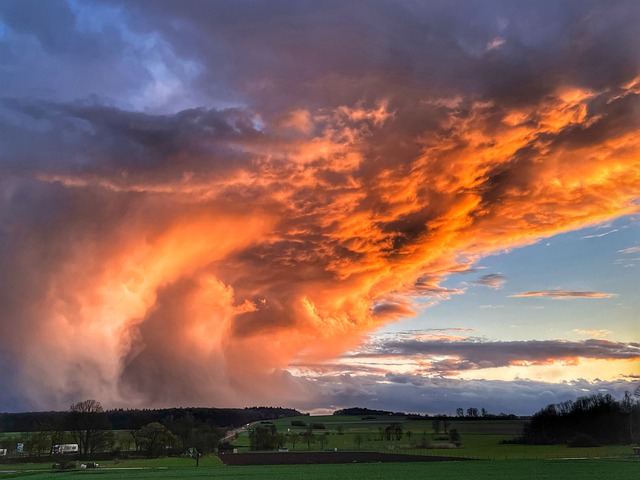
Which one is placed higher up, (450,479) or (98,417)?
(98,417)

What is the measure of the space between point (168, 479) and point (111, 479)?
1032cm

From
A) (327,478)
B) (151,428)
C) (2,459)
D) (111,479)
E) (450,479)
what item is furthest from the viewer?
(151,428)

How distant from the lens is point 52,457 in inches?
7126

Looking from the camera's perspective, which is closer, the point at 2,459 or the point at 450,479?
the point at 450,479

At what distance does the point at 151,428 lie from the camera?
196125mm

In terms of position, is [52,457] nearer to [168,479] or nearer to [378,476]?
[168,479]

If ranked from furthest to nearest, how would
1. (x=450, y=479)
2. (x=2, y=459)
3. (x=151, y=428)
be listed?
1. (x=151, y=428)
2. (x=2, y=459)
3. (x=450, y=479)

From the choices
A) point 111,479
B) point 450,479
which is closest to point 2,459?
point 111,479

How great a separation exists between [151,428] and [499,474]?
136m

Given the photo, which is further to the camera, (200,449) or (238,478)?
(200,449)

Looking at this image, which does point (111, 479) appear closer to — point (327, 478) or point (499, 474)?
point (327, 478)

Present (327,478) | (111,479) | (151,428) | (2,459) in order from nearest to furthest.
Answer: (327,478), (111,479), (2,459), (151,428)

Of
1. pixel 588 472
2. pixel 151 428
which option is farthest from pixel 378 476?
pixel 151 428

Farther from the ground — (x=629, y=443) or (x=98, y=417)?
(x=98, y=417)
